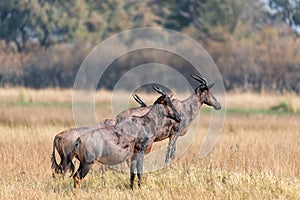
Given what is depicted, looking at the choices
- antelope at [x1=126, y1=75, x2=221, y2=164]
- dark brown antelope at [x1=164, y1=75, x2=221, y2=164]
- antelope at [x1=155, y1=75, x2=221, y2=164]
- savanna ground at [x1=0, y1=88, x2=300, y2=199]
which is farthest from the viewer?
dark brown antelope at [x1=164, y1=75, x2=221, y2=164]

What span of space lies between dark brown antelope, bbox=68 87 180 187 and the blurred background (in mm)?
34053

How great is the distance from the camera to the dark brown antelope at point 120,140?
9.15 m

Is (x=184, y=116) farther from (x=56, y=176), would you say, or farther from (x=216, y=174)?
(x=56, y=176)

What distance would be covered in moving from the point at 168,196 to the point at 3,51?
42528 millimetres

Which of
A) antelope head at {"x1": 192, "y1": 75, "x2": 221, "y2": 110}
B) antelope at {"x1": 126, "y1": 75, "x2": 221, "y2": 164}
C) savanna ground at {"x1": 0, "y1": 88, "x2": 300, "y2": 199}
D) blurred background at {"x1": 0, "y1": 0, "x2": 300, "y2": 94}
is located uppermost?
blurred background at {"x1": 0, "y1": 0, "x2": 300, "y2": 94}

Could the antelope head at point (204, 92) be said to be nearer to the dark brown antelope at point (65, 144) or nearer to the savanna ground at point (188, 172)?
the savanna ground at point (188, 172)

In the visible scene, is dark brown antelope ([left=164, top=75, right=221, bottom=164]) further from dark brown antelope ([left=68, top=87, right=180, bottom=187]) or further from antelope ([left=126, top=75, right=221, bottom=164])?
dark brown antelope ([left=68, top=87, right=180, bottom=187])

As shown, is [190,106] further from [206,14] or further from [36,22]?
[36,22]

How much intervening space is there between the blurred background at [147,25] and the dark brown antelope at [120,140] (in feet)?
112

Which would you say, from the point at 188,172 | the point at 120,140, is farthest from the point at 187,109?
the point at 120,140

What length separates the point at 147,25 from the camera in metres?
57.4

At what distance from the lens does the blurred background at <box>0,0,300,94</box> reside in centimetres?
4666

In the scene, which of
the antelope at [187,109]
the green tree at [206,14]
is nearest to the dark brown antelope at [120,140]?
the antelope at [187,109]

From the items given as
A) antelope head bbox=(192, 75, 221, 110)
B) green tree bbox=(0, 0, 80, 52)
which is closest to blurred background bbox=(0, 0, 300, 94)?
green tree bbox=(0, 0, 80, 52)
